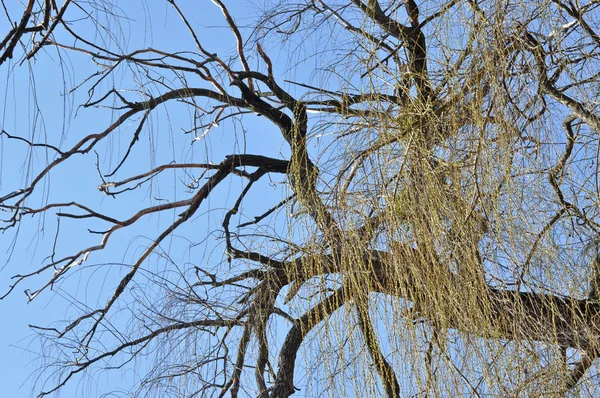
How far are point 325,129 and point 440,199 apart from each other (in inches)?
16.7

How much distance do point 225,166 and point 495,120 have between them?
1.24m

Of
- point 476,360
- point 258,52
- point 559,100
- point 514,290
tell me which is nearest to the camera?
point 476,360

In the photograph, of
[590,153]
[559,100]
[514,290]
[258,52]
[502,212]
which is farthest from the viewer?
[258,52]

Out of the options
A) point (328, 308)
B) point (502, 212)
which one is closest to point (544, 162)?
point (502, 212)

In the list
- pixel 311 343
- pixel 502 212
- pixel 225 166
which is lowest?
pixel 311 343

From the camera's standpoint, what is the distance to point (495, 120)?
6.68 ft

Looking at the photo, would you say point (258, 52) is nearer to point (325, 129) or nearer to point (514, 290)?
point (325, 129)

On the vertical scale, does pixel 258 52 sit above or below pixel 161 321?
above

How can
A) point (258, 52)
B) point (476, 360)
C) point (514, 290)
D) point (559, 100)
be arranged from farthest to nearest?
point (258, 52) < point (559, 100) < point (514, 290) < point (476, 360)

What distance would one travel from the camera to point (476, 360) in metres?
1.96

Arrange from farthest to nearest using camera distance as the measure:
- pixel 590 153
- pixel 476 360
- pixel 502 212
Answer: pixel 590 153 → pixel 502 212 → pixel 476 360

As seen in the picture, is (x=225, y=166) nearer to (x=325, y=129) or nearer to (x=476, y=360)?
(x=325, y=129)

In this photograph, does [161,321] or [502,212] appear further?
[161,321]

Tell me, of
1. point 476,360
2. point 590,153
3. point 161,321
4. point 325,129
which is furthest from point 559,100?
point 161,321
